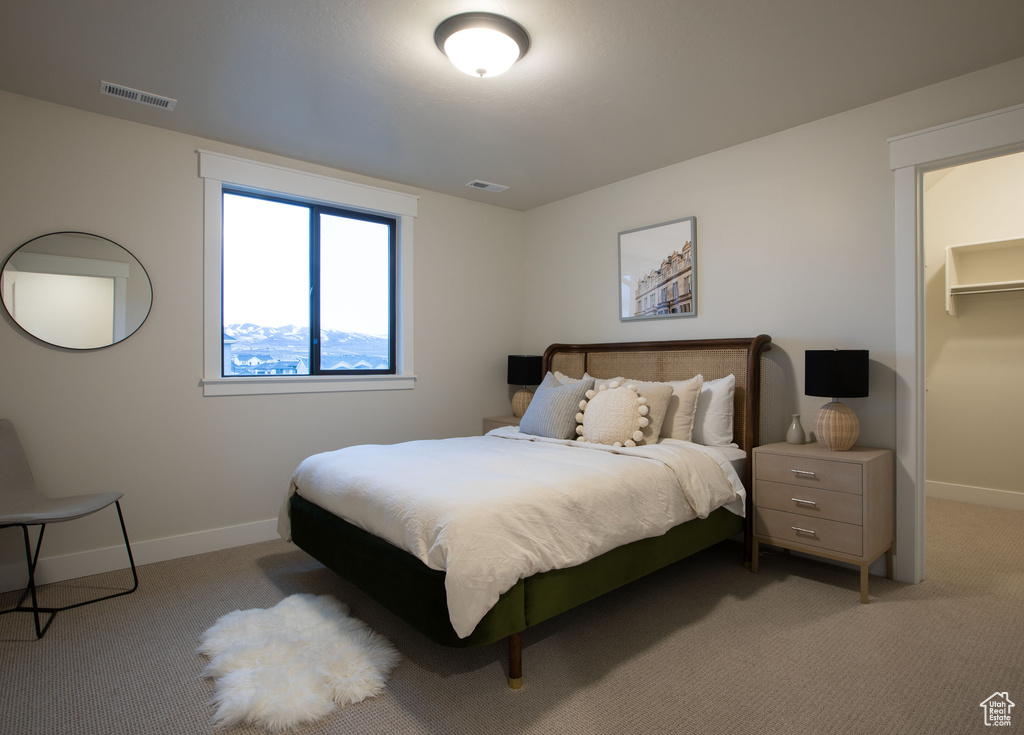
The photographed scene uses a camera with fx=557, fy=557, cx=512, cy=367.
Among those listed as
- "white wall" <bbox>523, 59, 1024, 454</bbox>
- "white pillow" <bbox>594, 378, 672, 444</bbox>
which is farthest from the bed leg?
"white wall" <bbox>523, 59, 1024, 454</bbox>

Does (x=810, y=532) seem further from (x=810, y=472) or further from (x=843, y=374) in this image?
(x=843, y=374)

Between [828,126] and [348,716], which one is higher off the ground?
[828,126]

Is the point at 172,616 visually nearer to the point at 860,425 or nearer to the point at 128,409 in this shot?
the point at 128,409

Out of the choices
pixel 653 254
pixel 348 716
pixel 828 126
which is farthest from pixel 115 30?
pixel 828 126

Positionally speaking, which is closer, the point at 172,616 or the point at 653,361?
the point at 172,616

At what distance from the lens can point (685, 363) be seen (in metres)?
3.71

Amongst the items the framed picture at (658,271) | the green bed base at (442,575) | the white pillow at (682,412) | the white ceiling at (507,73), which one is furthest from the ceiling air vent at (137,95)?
the white pillow at (682,412)

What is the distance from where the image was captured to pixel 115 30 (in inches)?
91.0

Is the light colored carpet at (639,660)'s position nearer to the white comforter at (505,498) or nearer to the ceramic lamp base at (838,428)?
the white comforter at (505,498)

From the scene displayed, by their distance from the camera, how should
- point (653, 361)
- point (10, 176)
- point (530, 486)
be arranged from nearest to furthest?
point (530, 486) < point (10, 176) < point (653, 361)

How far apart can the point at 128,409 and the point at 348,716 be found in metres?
2.32

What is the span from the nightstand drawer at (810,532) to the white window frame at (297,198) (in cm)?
266

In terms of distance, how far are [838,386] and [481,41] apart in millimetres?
2319

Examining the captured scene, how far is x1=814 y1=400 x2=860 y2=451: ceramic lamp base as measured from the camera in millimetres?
2793
